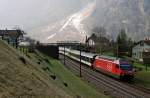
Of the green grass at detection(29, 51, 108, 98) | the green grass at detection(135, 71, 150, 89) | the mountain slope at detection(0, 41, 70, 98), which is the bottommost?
the green grass at detection(135, 71, 150, 89)

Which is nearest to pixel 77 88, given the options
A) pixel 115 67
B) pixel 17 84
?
pixel 115 67

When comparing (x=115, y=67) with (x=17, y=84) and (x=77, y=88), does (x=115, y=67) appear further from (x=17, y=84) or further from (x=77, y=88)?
(x=17, y=84)

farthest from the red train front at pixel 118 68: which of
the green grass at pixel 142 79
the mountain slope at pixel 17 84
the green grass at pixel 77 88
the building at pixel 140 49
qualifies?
the building at pixel 140 49

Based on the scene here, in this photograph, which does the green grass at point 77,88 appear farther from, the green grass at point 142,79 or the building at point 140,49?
the building at point 140,49

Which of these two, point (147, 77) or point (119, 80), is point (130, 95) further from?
point (147, 77)

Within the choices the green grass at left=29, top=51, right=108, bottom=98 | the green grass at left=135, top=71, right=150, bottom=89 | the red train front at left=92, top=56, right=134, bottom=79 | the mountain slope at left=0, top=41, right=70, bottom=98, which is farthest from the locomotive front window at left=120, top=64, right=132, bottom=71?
the mountain slope at left=0, top=41, right=70, bottom=98

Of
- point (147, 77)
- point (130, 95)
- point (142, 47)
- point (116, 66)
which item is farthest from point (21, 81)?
point (142, 47)

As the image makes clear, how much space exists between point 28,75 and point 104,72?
5743cm

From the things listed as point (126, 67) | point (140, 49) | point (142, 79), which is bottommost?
point (142, 79)

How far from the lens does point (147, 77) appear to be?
7125 centimetres

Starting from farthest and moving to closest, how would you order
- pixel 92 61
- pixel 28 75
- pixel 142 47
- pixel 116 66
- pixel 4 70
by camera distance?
pixel 142 47 < pixel 92 61 < pixel 116 66 < pixel 28 75 < pixel 4 70

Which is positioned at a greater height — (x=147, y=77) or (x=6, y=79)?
(x=6, y=79)

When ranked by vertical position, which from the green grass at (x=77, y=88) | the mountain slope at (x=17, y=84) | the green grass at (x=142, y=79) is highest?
the mountain slope at (x=17, y=84)

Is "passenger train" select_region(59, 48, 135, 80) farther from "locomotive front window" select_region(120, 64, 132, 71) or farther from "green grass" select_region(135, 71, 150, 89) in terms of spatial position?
"green grass" select_region(135, 71, 150, 89)
